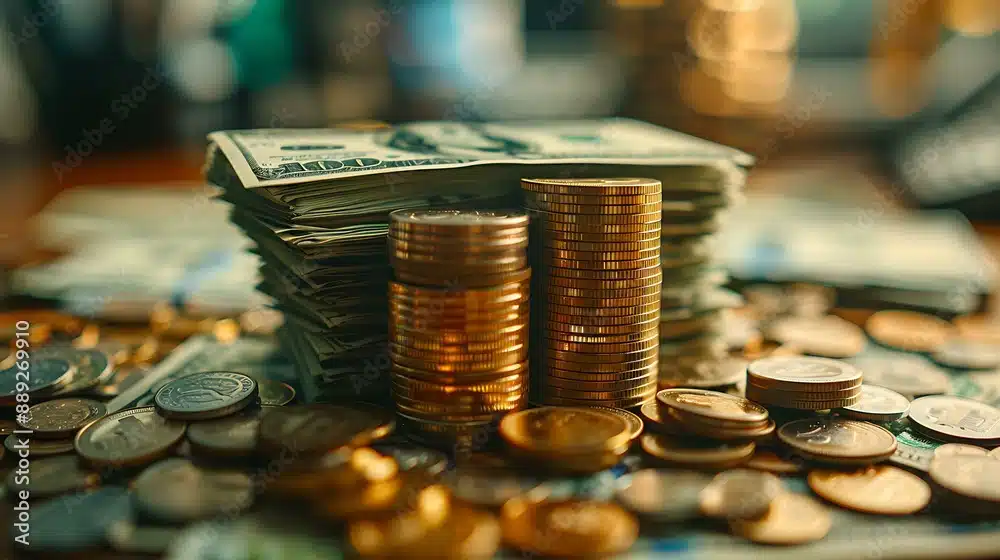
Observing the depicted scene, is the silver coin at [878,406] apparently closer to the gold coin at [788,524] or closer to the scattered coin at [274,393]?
the gold coin at [788,524]

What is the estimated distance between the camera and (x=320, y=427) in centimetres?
119

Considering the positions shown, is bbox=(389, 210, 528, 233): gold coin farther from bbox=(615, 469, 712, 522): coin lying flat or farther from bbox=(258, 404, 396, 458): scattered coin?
bbox=(615, 469, 712, 522): coin lying flat

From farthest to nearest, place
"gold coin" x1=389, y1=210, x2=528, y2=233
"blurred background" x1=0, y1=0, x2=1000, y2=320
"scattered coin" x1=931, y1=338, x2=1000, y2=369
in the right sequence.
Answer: "blurred background" x1=0, y1=0, x2=1000, y2=320 → "scattered coin" x1=931, y1=338, x2=1000, y2=369 → "gold coin" x1=389, y1=210, x2=528, y2=233

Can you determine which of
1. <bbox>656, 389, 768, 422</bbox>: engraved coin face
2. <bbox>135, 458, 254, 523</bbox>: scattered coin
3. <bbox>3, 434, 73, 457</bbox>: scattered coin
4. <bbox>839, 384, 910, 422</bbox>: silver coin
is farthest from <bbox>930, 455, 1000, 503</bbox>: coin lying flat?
<bbox>3, 434, 73, 457</bbox>: scattered coin

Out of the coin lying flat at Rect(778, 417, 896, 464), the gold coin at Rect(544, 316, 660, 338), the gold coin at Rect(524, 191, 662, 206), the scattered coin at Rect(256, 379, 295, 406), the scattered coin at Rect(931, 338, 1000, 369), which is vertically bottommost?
the scattered coin at Rect(931, 338, 1000, 369)

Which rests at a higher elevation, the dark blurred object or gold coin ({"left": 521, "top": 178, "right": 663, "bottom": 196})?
gold coin ({"left": 521, "top": 178, "right": 663, "bottom": 196})

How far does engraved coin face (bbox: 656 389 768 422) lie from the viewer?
1.25 metres

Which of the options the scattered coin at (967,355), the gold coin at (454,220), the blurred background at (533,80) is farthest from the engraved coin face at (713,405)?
the blurred background at (533,80)

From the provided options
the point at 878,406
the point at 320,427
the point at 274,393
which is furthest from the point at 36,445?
the point at 878,406

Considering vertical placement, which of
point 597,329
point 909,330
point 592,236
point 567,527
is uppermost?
point 592,236

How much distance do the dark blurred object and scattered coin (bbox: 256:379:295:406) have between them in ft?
11.0

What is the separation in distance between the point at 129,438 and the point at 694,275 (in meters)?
1.09

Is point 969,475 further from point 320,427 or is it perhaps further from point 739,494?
point 320,427

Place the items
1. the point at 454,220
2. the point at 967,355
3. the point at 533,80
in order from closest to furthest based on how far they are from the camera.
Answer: the point at 454,220 < the point at 967,355 < the point at 533,80
